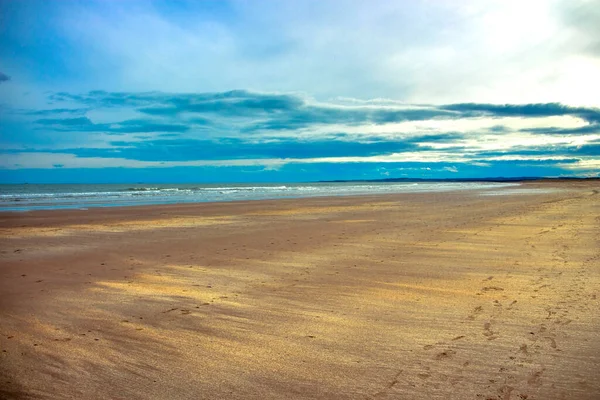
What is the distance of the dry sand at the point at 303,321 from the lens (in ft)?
14.1

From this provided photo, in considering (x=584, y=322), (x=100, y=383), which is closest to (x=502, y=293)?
(x=584, y=322)

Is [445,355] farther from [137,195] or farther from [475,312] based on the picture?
[137,195]

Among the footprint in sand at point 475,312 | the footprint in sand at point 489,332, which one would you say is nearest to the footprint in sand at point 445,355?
the footprint in sand at point 489,332

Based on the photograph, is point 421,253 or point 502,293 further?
point 421,253

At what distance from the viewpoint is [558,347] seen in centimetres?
504

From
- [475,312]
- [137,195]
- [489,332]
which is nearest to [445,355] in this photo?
[489,332]

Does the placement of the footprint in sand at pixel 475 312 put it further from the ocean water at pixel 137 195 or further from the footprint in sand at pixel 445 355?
the ocean water at pixel 137 195

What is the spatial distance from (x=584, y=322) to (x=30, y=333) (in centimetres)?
697

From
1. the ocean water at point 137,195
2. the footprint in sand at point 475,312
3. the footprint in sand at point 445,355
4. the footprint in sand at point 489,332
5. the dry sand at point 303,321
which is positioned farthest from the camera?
the ocean water at point 137,195

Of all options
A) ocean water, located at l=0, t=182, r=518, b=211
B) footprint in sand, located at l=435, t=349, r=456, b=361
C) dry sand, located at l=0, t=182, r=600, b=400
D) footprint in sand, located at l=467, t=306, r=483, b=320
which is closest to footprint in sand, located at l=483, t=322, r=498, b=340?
dry sand, located at l=0, t=182, r=600, b=400

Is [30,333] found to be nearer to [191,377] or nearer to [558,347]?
[191,377]

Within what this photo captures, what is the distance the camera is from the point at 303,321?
6.12m

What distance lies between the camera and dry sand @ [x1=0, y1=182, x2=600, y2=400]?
4309 mm

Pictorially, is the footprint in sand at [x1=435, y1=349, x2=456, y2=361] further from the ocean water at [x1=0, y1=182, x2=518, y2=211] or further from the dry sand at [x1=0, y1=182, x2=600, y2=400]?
the ocean water at [x1=0, y1=182, x2=518, y2=211]
